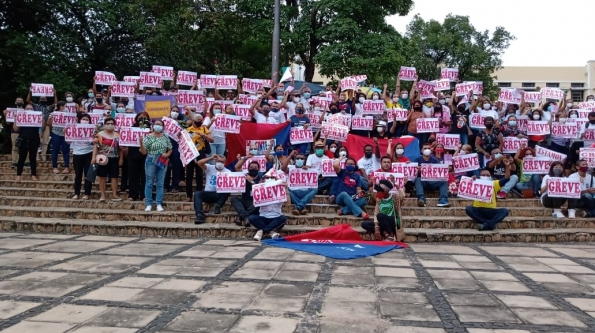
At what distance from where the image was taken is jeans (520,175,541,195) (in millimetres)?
10539

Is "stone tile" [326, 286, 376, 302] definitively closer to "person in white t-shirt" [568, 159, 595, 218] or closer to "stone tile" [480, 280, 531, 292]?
"stone tile" [480, 280, 531, 292]

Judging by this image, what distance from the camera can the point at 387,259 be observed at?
7168 millimetres

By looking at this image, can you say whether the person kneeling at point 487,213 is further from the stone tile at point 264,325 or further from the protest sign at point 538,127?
the stone tile at point 264,325

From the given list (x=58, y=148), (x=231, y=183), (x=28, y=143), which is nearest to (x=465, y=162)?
(x=231, y=183)

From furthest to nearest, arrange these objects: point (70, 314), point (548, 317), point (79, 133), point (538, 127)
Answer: point (538, 127) < point (79, 133) < point (548, 317) < point (70, 314)

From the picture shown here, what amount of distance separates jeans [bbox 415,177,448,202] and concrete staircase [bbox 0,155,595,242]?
213 millimetres

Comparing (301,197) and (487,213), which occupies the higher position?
(301,197)

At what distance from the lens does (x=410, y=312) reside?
4727mm

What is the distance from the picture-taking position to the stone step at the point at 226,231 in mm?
8672

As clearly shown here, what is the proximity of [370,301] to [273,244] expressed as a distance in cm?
332

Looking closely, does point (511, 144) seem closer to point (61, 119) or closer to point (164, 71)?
point (164, 71)

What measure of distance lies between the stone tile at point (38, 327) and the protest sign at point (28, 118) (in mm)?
7669

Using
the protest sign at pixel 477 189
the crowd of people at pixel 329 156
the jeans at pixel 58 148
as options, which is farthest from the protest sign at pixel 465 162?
the jeans at pixel 58 148

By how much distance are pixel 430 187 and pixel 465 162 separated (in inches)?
40.6
